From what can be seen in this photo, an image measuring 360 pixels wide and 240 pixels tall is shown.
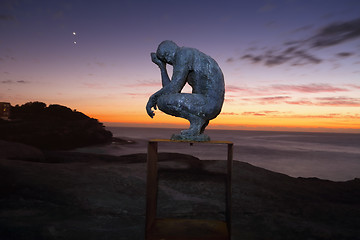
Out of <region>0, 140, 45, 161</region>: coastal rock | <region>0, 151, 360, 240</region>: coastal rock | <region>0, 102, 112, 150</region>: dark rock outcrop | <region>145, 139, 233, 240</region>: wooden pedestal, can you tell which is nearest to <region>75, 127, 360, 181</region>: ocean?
<region>0, 102, 112, 150</region>: dark rock outcrop

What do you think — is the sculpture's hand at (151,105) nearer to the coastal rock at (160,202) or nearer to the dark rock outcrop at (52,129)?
the coastal rock at (160,202)

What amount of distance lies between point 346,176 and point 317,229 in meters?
19.1

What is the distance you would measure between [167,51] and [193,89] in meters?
0.75

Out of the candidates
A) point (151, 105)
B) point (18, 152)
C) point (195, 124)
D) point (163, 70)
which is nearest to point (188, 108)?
point (195, 124)

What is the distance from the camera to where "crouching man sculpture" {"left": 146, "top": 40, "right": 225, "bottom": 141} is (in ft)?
13.1

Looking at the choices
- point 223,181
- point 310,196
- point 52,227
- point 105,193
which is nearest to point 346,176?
point 310,196

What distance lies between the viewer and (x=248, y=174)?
9.10 m

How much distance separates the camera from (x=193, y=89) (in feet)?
14.2

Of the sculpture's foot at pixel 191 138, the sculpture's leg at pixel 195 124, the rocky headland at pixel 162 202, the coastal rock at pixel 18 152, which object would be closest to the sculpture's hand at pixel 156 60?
the sculpture's leg at pixel 195 124

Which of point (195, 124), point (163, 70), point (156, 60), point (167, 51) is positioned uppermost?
point (167, 51)

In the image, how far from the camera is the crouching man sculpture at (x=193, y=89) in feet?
13.1

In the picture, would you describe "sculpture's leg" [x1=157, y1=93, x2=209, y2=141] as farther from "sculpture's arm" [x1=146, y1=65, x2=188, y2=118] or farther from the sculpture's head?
the sculpture's head

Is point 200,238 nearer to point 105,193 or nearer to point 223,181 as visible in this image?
point 105,193

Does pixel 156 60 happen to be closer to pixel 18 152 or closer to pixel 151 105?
pixel 151 105
